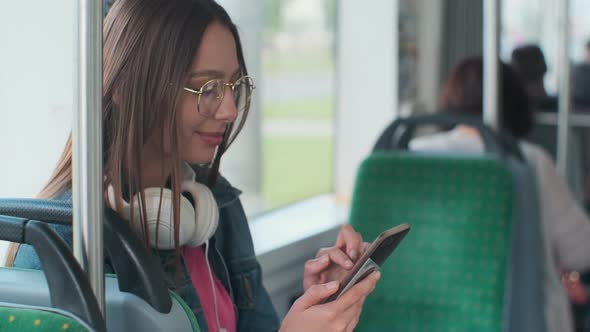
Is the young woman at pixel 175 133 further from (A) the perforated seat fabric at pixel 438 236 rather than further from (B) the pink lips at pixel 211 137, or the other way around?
(A) the perforated seat fabric at pixel 438 236

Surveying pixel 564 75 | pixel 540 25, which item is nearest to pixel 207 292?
pixel 564 75

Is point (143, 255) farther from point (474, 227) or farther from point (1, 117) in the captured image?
point (474, 227)

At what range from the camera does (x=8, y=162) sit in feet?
5.03

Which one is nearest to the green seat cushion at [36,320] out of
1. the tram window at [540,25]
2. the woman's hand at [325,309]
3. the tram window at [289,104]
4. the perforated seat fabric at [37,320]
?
the perforated seat fabric at [37,320]

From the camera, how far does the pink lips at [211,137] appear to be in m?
1.27

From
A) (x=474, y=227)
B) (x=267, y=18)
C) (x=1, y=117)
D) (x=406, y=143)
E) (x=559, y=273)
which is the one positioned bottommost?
(x=559, y=273)

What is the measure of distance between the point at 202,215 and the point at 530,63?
3498 millimetres

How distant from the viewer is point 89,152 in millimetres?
962

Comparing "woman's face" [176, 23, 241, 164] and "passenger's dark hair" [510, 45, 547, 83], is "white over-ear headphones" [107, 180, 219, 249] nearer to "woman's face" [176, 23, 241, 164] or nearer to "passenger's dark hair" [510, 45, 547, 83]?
"woman's face" [176, 23, 241, 164]

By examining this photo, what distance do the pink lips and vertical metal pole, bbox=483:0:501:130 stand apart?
1206mm

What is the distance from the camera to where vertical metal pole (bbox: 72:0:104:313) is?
3.13 feet

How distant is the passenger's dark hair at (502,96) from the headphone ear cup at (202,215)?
171 centimetres

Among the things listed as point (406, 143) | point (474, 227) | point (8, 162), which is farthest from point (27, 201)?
point (406, 143)

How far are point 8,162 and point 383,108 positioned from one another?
2.01 m
